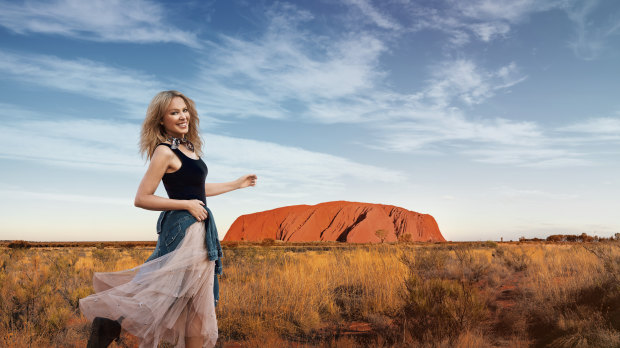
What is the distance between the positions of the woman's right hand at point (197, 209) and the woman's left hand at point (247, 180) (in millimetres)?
653

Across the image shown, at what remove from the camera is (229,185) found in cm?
289

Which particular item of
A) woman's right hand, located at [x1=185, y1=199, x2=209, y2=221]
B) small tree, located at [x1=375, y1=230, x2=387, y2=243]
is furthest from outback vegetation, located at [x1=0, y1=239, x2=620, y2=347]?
small tree, located at [x1=375, y1=230, x2=387, y2=243]

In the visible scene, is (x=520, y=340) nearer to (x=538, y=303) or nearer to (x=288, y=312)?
(x=538, y=303)

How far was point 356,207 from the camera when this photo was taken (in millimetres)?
79938

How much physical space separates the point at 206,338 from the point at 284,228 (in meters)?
80.8

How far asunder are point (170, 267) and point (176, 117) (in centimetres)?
88

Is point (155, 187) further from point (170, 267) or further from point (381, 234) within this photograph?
point (381, 234)

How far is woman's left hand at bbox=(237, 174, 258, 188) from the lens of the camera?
9.52 ft

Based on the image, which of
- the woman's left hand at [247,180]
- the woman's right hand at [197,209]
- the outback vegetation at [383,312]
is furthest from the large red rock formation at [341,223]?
the woman's right hand at [197,209]

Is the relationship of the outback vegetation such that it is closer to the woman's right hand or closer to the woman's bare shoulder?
the woman's right hand

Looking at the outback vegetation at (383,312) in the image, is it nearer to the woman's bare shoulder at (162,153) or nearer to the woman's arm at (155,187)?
the woman's arm at (155,187)

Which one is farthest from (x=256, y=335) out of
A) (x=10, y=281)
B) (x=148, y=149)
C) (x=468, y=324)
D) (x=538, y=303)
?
(x=10, y=281)

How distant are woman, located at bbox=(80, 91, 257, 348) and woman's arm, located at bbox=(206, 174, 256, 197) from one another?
376 millimetres

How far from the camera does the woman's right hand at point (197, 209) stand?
2213 mm
